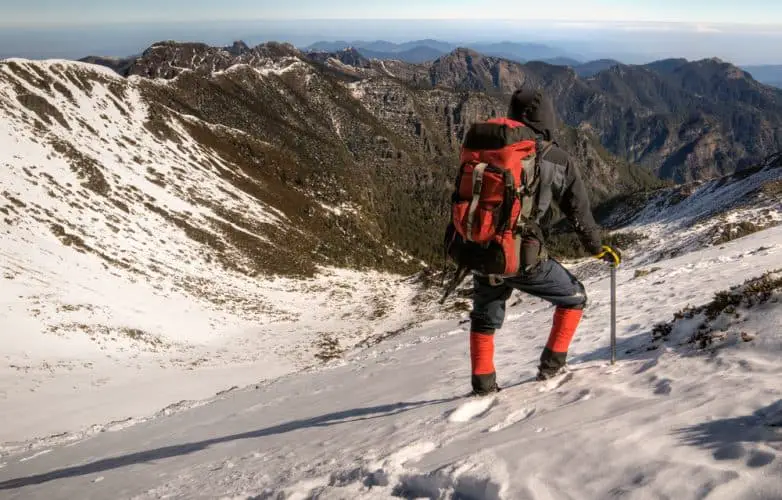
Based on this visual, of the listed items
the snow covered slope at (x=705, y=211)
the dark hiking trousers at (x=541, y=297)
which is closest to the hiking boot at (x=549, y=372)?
the dark hiking trousers at (x=541, y=297)

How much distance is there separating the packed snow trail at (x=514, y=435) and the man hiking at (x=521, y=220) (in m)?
0.78

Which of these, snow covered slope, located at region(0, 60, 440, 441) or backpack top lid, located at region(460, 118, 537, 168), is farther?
snow covered slope, located at region(0, 60, 440, 441)

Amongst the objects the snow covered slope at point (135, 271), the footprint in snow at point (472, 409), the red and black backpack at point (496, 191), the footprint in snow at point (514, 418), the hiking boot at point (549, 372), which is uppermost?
the red and black backpack at point (496, 191)

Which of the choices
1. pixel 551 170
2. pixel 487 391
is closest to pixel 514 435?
pixel 487 391

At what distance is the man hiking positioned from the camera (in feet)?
16.6

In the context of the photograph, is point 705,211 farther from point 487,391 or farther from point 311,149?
point 311,149

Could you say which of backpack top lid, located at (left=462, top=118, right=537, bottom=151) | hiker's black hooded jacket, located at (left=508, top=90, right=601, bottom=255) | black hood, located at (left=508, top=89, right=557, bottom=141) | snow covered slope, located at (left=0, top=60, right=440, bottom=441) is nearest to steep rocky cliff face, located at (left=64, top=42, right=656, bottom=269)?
snow covered slope, located at (left=0, top=60, right=440, bottom=441)

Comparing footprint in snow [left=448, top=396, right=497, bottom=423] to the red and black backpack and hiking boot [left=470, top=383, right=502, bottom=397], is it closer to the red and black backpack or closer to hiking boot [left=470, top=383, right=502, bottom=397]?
hiking boot [left=470, top=383, right=502, bottom=397]

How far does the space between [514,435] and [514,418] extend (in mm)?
689

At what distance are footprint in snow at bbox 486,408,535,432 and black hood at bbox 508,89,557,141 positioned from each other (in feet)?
10.0

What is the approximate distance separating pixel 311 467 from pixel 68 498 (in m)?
4.48

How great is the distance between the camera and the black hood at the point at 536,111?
543 centimetres

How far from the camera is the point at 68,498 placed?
732cm

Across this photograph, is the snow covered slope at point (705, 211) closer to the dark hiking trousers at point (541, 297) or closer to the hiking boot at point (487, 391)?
the dark hiking trousers at point (541, 297)
